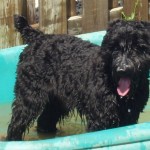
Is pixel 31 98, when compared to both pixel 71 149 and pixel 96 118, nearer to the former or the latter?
pixel 96 118

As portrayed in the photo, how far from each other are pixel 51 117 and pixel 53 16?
2.11 m

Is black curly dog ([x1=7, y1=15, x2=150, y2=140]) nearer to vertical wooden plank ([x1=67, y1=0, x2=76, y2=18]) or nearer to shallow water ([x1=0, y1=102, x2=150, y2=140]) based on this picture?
shallow water ([x1=0, y1=102, x2=150, y2=140])

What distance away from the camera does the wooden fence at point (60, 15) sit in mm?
7535

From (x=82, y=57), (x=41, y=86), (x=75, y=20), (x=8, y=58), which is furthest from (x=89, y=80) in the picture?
(x=75, y=20)

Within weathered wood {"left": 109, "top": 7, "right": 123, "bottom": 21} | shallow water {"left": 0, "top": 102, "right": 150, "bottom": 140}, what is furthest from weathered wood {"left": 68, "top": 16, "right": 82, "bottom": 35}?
shallow water {"left": 0, "top": 102, "right": 150, "bottom": 140}

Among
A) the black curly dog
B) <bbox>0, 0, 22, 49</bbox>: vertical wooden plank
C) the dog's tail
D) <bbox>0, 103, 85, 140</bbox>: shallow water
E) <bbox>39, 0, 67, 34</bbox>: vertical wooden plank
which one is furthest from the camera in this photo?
<bbox>0, 0, 22, 49</bbox>: vertical wooden plank

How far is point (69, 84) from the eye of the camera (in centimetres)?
519

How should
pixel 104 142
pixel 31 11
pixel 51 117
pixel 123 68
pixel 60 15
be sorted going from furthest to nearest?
pixel 31 11
pixel 60 15
pixel 51 117
pixel 123 68
pixel 104 142

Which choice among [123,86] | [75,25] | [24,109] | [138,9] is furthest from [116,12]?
[123,86]

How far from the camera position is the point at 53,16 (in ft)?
25.4

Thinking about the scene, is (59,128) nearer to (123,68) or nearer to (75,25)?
Result: (123,68)

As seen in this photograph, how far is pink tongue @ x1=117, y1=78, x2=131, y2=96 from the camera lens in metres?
4.64

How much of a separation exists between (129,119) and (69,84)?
2.09ft

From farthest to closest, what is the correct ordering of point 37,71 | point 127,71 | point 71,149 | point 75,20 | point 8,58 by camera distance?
point 75,20
point 8,58
point 37,71
point 127,71
point 71,149
